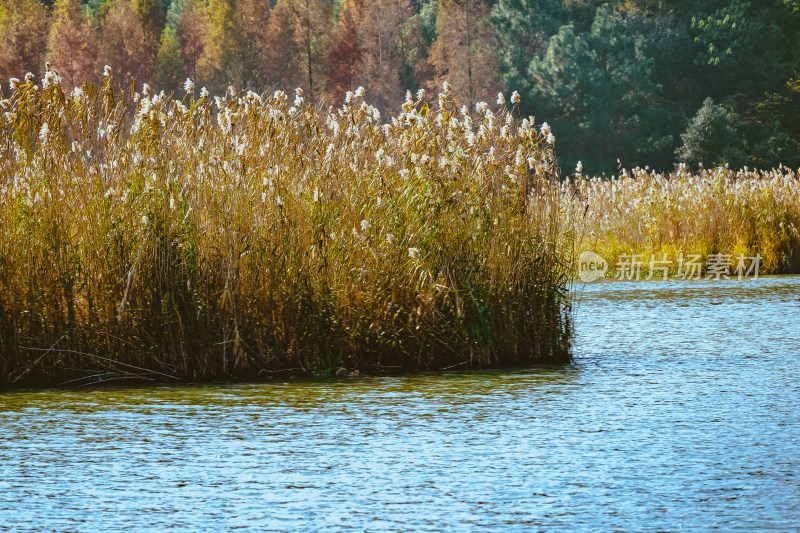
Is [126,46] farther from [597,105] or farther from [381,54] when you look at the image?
[597,105]

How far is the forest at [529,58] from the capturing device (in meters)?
40.2

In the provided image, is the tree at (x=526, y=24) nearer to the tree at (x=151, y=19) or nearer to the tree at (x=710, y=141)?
the tree at (x=710, y=141)

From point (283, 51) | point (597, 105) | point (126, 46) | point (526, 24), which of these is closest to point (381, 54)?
point (283, 51)

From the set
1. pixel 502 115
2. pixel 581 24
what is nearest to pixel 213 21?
pixel 581 24

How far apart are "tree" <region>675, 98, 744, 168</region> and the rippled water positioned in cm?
3245

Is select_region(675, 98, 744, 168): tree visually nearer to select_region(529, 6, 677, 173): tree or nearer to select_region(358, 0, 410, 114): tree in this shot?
select_region(529, 6, 677, 173): tree

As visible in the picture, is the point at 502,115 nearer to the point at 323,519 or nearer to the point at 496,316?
the point at 496,316

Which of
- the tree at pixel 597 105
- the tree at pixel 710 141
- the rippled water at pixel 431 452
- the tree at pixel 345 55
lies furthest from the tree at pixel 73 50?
the rippled water at pixel 431 452

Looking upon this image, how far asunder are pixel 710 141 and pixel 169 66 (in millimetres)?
22042

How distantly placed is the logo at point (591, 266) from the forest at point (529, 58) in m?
23.2

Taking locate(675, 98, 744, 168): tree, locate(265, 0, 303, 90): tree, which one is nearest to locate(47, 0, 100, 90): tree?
locate(265, 0, 303, 90): tree

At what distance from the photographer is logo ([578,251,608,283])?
13258mm

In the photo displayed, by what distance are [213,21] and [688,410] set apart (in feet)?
150

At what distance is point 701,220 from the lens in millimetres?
13539
